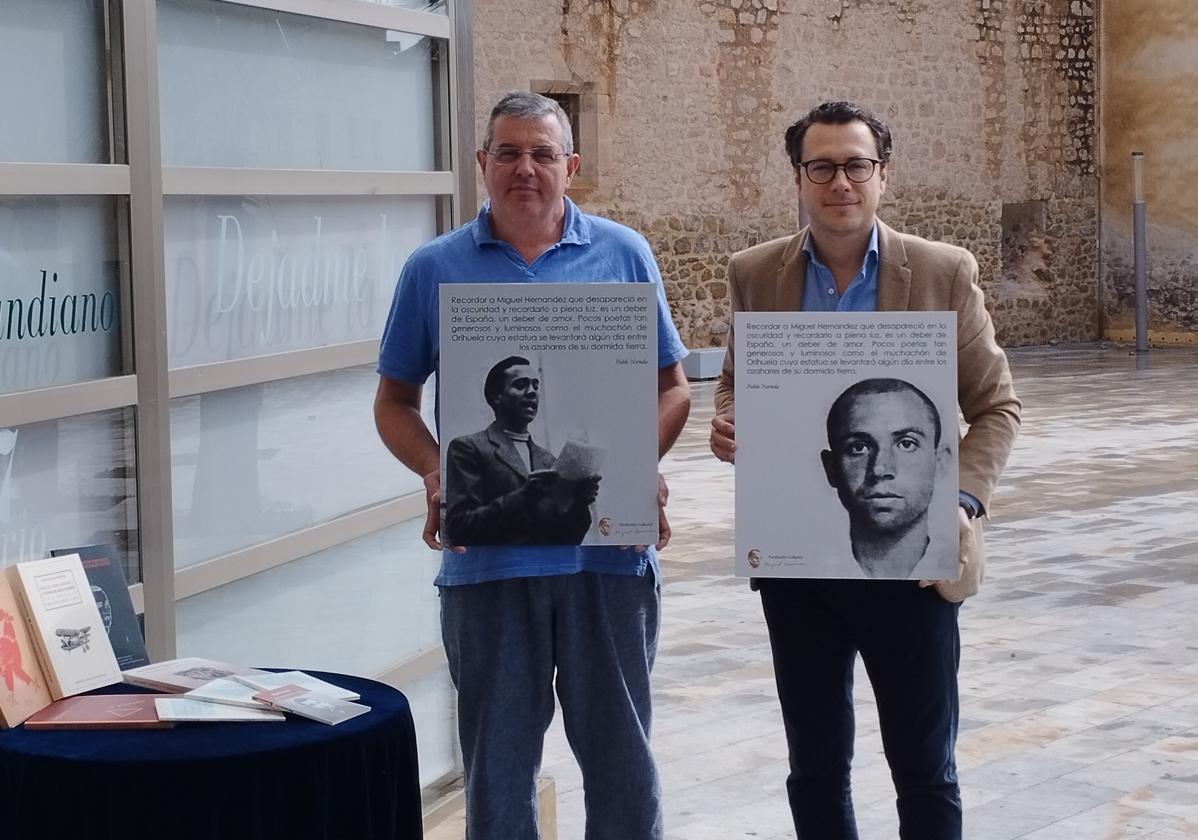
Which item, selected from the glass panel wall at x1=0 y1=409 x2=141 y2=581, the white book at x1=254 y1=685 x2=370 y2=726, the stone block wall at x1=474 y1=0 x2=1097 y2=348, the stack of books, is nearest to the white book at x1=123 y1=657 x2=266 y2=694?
the stack of books

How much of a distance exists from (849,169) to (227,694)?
3.89ft

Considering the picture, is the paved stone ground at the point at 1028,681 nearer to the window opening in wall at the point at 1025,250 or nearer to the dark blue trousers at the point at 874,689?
the dark blue trousers at the point at 874,689

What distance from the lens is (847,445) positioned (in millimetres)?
2428

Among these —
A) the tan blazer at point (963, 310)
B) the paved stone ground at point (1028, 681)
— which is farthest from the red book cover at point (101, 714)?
the paved stone ground at point (1028, 681)

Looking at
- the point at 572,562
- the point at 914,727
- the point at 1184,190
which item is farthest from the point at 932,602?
the point at 1184,190

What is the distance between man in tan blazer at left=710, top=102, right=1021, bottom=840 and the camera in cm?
248

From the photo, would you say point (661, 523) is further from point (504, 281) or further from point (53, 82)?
point (53, 82)

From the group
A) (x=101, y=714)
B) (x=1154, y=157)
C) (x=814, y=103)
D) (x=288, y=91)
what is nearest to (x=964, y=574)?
(x=101, y=714)

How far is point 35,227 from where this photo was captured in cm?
259

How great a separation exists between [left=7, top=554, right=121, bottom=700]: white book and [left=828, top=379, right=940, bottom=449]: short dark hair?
3.67 ft

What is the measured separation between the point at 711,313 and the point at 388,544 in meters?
14.0

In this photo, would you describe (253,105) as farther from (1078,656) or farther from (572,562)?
(1078,656)

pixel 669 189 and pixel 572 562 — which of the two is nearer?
pixel 572 562

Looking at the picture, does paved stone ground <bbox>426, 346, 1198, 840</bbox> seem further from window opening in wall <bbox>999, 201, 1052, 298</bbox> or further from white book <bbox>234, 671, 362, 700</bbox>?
window opening in wall <bbox>999, 201, 1052, 298</bbox>
